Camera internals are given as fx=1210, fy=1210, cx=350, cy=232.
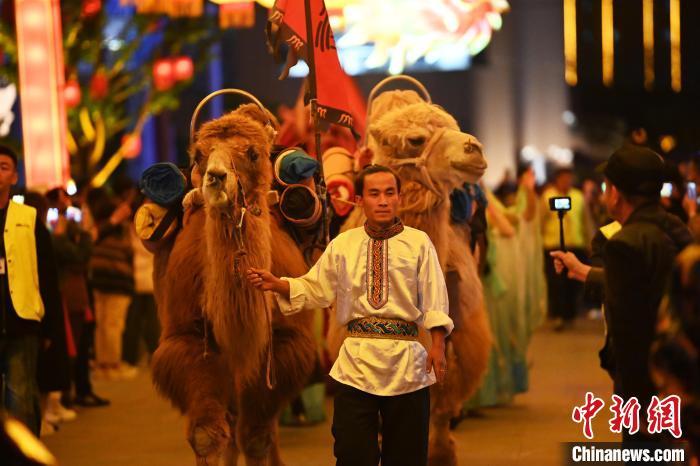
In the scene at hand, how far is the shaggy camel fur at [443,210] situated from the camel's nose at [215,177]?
1.11 meters

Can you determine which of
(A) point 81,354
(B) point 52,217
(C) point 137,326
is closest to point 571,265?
(B) point 52,217

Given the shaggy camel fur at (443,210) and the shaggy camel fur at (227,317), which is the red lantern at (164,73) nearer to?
the shaggy camel fur at (443,210)

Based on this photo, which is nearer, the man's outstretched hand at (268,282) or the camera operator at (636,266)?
the camera operator at (636,266)

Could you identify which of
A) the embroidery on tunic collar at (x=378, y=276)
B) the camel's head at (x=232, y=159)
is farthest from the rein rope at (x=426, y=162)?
the embroidery on tunic collar at (x=378, y=276)

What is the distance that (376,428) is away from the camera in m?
5.09

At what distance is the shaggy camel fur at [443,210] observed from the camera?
21.7ft

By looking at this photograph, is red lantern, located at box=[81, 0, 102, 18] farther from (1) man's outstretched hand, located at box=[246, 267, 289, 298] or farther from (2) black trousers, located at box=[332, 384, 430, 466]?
(2) black trousers, located at box=[332, 384, 430, 466]

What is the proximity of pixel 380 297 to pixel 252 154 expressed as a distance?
4.81 feet

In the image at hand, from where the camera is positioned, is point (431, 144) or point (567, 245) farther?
point (567, 245)

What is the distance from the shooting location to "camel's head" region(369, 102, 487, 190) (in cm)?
663

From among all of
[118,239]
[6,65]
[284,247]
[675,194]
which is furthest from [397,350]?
[6,65]

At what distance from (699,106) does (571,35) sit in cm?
555

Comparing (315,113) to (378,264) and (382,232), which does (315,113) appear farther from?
(378,264)

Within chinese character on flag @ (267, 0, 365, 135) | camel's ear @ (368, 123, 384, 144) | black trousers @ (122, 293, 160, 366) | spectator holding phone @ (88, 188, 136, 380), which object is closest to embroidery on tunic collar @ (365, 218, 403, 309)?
camel's ear @ (368, 123, 384, 144)
